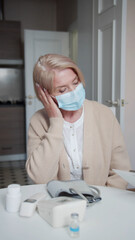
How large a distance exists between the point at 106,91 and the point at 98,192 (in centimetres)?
220

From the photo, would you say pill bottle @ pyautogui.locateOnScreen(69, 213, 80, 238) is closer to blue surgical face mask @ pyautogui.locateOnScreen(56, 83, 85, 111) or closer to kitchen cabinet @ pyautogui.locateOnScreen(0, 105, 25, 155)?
blue surgical face mask @ pyautogui.locateOnScreen(56, 83, 85, 111)

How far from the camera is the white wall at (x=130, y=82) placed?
9.43ft

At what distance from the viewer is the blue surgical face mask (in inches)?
57.0

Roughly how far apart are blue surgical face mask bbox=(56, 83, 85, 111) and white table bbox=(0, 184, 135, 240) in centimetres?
57

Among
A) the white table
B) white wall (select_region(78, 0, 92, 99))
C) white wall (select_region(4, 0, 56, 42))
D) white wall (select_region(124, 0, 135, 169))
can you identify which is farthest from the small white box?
white wall (select_region(4, 0, 56, 42))

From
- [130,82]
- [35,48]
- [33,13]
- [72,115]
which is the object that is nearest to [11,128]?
[35,48]

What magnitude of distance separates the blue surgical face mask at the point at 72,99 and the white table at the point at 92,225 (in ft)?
1.88

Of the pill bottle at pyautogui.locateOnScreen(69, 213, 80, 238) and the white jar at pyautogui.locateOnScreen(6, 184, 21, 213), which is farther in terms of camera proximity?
the white jar at pyautogui.locateOnScreen(6, 184, 21, 213)

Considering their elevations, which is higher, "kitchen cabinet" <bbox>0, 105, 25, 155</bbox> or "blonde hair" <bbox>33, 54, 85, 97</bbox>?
"blonde hair" <bbox>33, 54, 85, 97</bbox>

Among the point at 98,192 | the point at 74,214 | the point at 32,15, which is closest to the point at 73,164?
the point at 98,192

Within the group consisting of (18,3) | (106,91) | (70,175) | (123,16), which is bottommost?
(70,175)

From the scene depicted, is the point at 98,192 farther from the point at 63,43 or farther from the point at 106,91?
the point at 63,43

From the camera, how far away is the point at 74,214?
82cm

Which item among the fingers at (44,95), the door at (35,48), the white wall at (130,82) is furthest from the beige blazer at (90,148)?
the door at (35,48)
